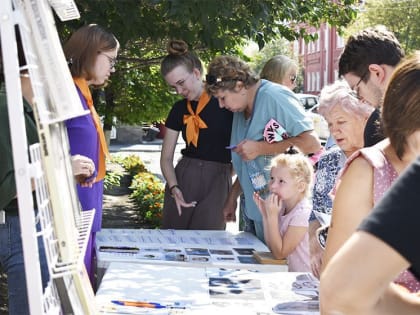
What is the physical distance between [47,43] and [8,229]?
1.19m

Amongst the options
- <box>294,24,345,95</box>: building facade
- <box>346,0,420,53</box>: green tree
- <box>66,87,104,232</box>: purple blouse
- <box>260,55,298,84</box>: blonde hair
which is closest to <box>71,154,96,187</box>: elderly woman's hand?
<box>66,87,104,232</box>: purple blouse

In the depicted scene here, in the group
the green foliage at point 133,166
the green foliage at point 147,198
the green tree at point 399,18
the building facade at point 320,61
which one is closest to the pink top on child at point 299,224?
the green foliage at point 147,198

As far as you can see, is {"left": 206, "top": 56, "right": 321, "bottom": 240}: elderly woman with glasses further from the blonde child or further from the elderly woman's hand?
the elderly woman's hand

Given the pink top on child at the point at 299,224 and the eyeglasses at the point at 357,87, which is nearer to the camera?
the eyeglasses at the point at 357,87

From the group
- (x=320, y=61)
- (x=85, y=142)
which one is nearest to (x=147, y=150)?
(x=85, y=142)

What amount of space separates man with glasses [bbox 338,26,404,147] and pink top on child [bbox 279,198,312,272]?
40.7 inches

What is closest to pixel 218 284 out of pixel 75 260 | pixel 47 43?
pixel 75 260

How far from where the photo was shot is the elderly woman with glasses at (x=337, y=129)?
2.81 m

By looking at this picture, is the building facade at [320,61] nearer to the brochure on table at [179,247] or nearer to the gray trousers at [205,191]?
the gray trousers at [205,191]

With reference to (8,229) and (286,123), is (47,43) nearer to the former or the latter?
(8,229)

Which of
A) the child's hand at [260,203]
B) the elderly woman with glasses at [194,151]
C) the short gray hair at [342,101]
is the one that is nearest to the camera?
the short gray hair at [342,101]

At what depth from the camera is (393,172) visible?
1667 millimetres

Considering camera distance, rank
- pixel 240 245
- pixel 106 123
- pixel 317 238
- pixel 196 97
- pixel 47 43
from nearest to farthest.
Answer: pixel 47 43, pixel 317 238, pixel 240 245, pixel 196 97, pixel 106 123

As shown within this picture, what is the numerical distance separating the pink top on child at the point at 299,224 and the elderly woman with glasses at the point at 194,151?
2.56 feet
